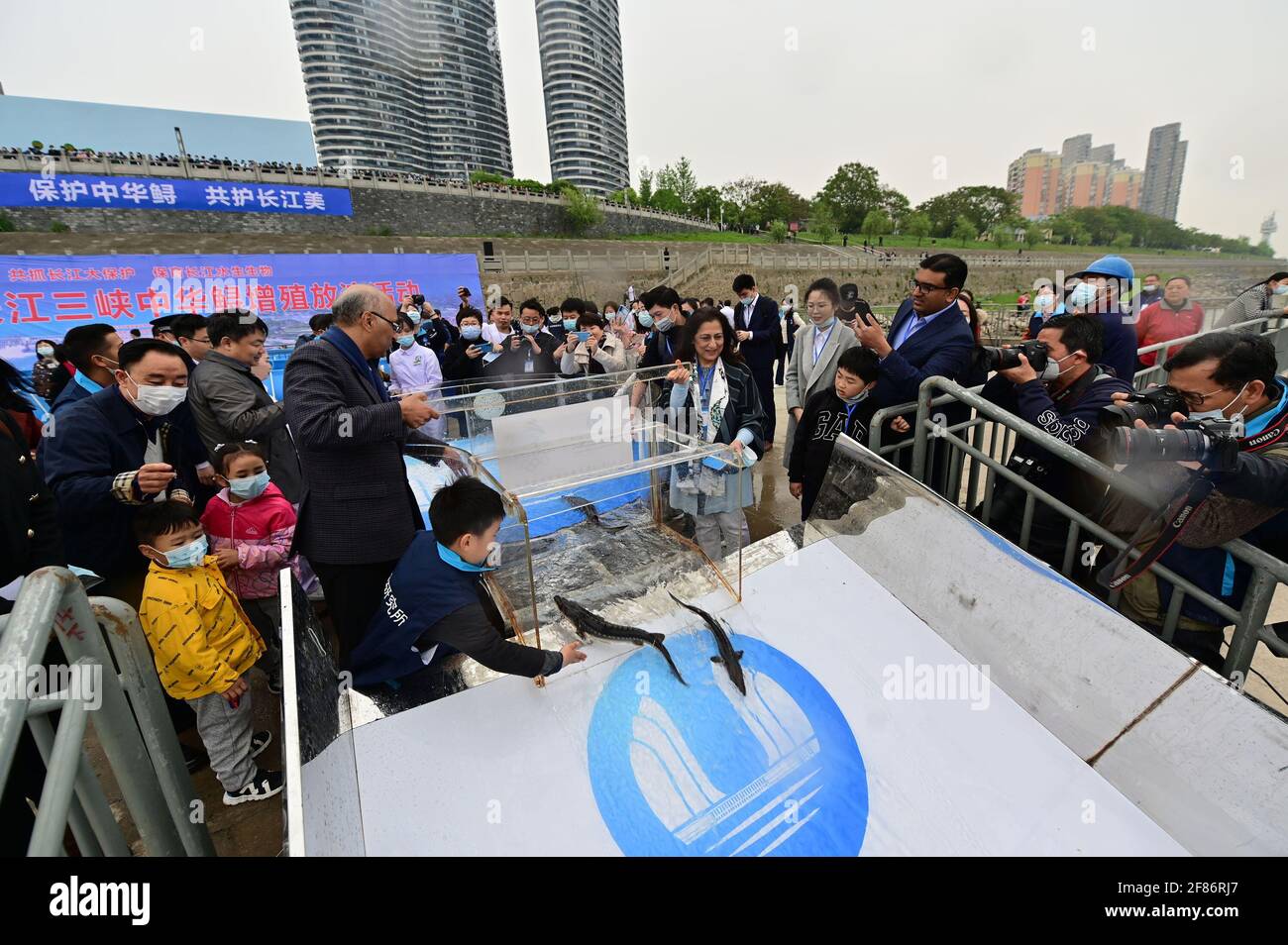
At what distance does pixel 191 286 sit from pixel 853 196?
6632 centimetres

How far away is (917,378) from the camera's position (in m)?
2.73

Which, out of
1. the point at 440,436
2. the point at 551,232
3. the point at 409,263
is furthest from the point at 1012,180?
the point at 440,436

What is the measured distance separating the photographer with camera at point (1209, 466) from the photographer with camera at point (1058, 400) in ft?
0.96

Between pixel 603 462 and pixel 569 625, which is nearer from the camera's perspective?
pixel 569 625

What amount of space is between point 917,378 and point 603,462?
84.6 inches

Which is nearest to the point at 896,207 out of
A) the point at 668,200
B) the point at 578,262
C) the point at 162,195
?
the point at 668,200

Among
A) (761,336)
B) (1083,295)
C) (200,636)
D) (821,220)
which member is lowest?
(200,636)

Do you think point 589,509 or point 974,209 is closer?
point 589,509

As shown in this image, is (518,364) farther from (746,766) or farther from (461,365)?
(746,766)

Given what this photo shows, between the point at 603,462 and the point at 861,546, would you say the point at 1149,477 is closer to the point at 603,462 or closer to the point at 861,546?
the point at 861,546

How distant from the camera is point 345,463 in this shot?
2.19 meters

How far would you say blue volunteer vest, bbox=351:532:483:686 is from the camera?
1.83m

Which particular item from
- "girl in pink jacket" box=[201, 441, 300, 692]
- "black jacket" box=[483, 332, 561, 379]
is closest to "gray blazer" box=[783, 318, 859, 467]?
"black jacket" box=[483, 332, 561, 379]

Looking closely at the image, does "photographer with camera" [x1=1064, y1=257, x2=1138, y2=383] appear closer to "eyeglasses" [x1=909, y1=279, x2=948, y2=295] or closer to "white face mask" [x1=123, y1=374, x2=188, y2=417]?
"eyeglasses" [x1=909, y1=279, x2=948, y2=295]
